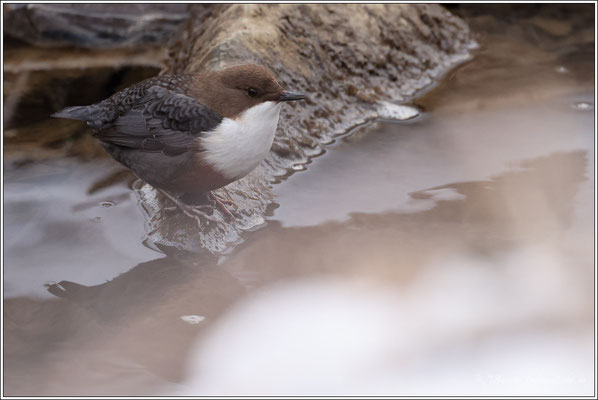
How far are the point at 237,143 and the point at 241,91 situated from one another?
0.77 ft

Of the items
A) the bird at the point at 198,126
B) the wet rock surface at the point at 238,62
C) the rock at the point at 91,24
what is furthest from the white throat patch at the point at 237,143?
the rock at the point at 91,24

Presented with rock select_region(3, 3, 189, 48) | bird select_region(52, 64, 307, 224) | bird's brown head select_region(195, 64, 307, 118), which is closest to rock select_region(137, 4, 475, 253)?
rock select_region(3, 3, 189, 48)

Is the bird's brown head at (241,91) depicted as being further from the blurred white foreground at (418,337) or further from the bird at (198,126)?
the blurred white foreground at (418,337)

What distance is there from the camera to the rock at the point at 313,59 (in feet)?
11.6

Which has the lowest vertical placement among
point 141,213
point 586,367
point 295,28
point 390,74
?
point 586,367

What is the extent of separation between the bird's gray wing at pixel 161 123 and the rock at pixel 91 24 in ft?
7.45

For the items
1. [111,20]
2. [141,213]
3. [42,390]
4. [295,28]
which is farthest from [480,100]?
[42,390]

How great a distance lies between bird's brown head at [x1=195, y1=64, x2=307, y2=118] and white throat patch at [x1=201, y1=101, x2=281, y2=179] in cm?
4

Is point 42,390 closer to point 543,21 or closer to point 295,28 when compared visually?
point 295,28

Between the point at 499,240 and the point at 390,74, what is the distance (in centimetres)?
178

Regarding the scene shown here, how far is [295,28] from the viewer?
14.3 ft

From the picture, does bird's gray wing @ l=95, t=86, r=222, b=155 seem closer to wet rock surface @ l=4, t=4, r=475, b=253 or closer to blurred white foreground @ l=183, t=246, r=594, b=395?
wet rock surface @ l=4, t=4, r=475, b=253

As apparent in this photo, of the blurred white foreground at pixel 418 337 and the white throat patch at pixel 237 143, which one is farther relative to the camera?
the white throat patch at pixel 237 143

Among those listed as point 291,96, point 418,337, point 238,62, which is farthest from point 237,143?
point 238,62
